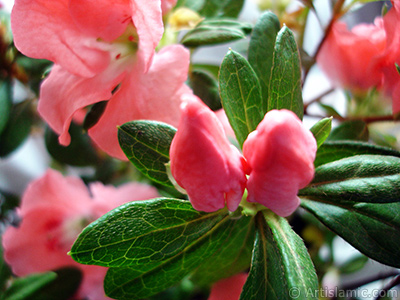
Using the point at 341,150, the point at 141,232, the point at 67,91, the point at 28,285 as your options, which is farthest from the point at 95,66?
the point at 28,285

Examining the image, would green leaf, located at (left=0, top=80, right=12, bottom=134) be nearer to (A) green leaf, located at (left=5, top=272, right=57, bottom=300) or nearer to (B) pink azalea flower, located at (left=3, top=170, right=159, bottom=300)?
(B) pink azalea flower, located at (left=3, top=170, right=159, bottom=300)

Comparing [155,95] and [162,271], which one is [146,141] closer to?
[155,95]

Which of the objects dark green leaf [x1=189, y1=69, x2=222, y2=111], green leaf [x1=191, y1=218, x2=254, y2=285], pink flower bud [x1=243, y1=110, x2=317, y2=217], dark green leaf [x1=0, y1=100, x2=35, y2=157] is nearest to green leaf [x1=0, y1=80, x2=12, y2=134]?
dark green leaf [x1=0, y1=100, x2=35, y2=157]

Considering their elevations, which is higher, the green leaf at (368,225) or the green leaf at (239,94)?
the green leaf at (239,94)

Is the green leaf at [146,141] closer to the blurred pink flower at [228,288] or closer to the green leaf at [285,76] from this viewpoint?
the green leaf at [285,76]

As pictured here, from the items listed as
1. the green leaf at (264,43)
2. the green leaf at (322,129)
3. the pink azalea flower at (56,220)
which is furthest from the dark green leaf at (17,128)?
the green leaf at (322,129)

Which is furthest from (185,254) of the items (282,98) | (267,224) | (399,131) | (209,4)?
(399,131)
